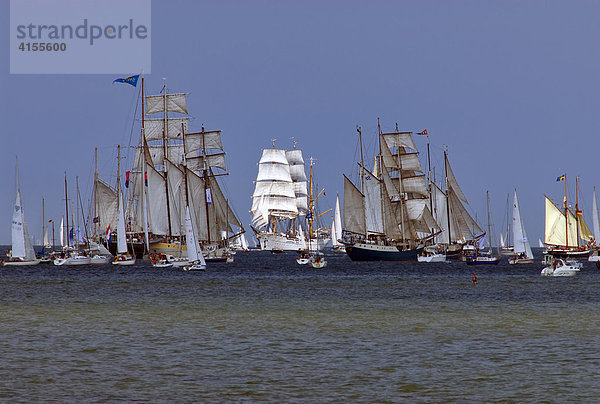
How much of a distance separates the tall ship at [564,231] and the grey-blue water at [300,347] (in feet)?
286

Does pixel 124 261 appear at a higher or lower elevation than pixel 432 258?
higher

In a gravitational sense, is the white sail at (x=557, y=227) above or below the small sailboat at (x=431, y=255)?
above

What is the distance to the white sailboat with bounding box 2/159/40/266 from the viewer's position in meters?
117

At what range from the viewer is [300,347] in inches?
1329

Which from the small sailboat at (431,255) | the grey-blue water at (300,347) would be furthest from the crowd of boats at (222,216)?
the grey-blue water at (300,347)

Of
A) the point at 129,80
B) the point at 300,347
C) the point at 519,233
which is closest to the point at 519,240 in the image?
the point at 519,233

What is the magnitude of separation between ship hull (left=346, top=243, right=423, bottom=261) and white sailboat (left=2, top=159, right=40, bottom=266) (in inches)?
1999

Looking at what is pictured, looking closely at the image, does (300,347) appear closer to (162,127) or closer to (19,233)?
(19,233)

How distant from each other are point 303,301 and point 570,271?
44.8 metres

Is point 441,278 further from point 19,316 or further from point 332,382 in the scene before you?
point 332,382

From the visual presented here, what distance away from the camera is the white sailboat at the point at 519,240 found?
123 metres

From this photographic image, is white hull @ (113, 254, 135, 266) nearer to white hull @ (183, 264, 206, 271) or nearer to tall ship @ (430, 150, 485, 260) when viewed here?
white hull @ (183, 264, 206, 271)

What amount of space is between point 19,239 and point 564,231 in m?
88.4

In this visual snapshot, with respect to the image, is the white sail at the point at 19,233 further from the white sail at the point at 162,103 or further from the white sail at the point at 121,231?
the white sail at the point at 162,103
